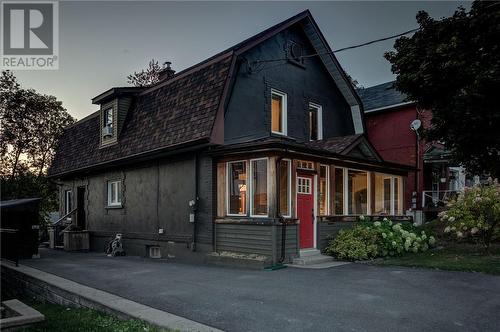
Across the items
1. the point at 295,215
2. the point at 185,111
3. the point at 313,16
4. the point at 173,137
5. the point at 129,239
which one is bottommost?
the point at 129,239

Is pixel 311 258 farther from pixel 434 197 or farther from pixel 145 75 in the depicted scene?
pixel 145 75

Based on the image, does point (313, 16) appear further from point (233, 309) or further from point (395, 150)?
point (233, 309)

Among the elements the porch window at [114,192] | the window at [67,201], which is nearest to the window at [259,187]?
the porch window at [114,192]

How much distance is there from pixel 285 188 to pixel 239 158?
5.18ft

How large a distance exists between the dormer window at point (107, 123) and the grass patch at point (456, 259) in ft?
38.0

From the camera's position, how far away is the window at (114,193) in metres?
17.4

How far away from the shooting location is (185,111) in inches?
522

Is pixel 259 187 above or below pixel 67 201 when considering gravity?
above

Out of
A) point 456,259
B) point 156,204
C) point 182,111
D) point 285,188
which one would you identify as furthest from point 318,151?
point 156,204

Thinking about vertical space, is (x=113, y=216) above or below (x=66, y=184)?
below

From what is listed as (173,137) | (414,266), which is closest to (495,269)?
(414,266)

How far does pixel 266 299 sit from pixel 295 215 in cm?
481

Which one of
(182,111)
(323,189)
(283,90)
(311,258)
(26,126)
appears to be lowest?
(311,258)

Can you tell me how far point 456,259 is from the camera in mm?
11258
